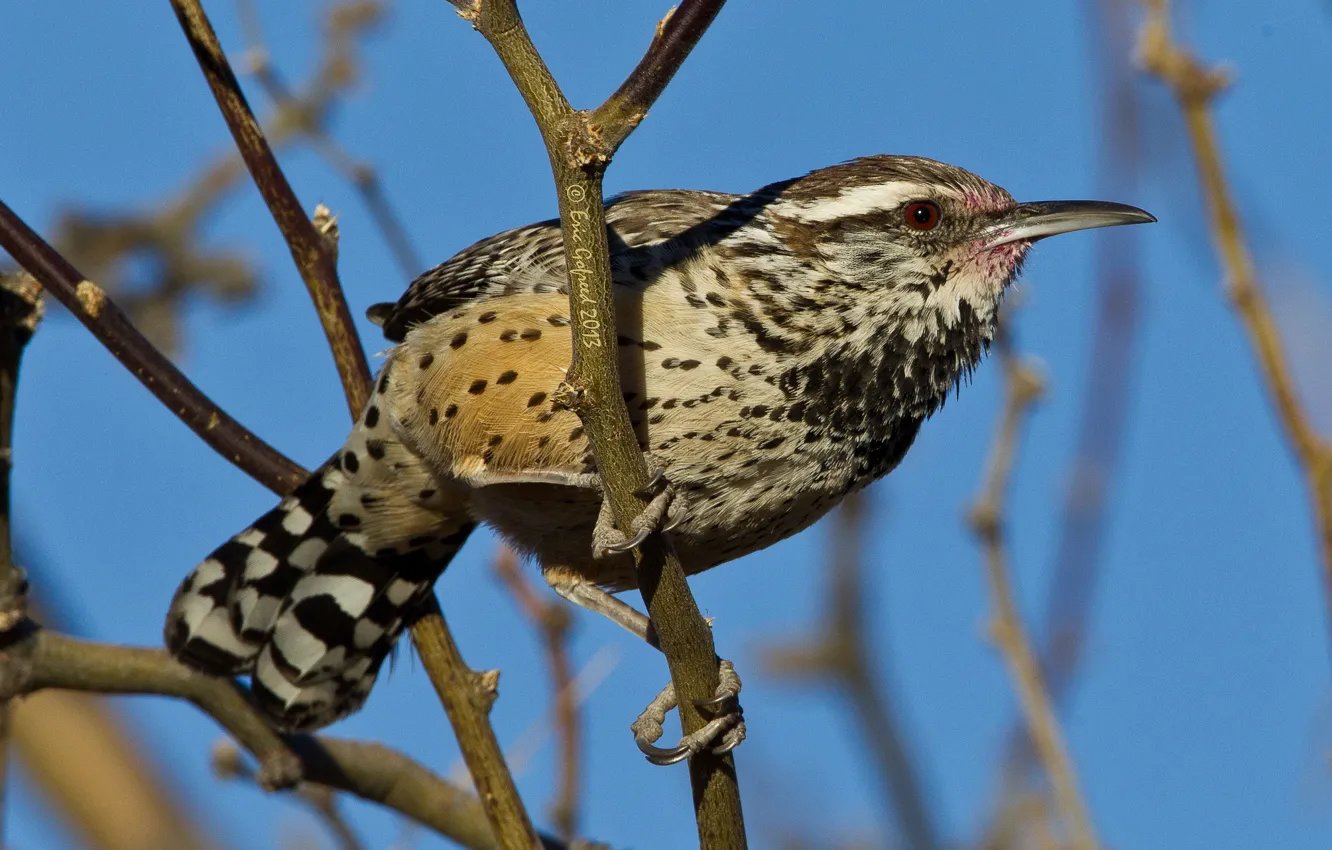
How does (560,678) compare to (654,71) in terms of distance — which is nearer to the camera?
(654,71)

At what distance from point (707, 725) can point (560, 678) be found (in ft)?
2.75

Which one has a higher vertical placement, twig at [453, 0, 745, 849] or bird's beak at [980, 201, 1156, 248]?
bird's beak at [980, 201, 1156, 248]

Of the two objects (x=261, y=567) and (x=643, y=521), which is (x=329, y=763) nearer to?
(x=261, y=567)

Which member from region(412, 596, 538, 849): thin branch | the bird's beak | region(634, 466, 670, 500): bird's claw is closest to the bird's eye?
the bird's beak

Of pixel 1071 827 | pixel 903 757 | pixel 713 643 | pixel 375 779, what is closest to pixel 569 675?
pixel 375 779

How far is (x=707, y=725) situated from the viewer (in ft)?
8.87

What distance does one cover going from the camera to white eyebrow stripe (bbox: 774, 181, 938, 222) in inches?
133

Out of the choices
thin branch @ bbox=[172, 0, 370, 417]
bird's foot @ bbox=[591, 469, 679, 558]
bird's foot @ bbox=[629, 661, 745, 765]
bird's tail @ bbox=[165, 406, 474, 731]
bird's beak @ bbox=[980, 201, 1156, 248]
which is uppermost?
thin branch @ bbox=[172, 0, 370, 417]

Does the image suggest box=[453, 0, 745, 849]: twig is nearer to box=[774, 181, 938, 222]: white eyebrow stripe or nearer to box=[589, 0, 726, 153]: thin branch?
box=[589, 0, 726, 153]: thin branch

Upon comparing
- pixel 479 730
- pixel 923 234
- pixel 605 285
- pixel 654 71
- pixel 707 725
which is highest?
pixel 923 234

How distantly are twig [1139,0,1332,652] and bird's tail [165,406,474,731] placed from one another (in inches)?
77.6

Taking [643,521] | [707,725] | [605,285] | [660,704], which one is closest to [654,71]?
[605,285]

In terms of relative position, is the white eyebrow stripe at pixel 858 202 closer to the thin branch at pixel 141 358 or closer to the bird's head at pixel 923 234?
the bird's head at pixel 923 234

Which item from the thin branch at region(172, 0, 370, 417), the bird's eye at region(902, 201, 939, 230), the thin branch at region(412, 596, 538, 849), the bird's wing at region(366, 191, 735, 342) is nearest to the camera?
the thin branch at region(412, 596, 538, 849)
